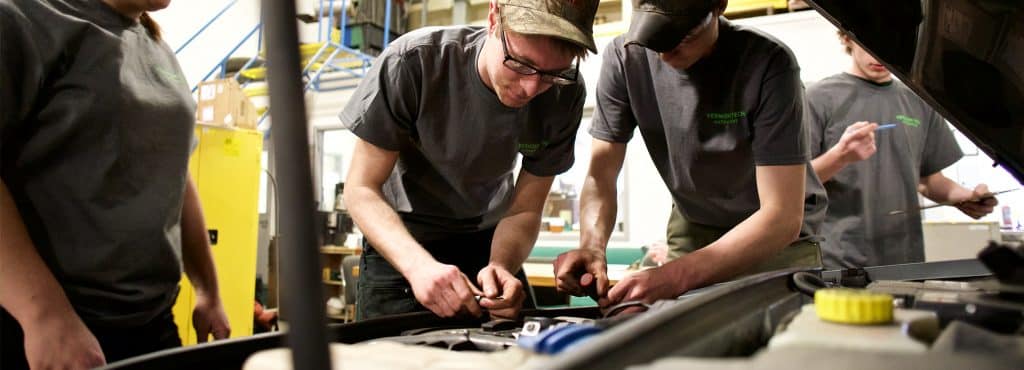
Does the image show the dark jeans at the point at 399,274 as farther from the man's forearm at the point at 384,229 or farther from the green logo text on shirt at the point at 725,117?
the green logo text on shirt at the point at 725,117

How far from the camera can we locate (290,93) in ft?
0.97

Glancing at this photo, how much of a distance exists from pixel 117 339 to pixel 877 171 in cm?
219

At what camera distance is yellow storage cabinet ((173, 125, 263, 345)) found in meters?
2.98

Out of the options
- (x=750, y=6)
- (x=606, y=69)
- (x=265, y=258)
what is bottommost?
(x=265, y=258)

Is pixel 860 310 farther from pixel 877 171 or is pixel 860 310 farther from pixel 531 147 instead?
A: pixel 877 171

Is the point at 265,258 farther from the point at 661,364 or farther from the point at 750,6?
the point at 661,364

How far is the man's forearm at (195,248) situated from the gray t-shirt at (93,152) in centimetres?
20

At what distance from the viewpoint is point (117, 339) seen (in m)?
1.13

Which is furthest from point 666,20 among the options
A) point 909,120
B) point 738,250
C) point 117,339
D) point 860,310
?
point 909,120

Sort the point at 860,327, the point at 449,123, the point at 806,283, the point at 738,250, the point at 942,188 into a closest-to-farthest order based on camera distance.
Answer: the point at 860,327, the point at 806,283, the point at 738,250, the point at 449,123, the point at 942,188

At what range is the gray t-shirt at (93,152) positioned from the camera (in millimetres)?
1006

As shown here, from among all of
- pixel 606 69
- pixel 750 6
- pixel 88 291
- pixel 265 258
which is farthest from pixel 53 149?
pixel 750 6

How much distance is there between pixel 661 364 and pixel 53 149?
1114mm

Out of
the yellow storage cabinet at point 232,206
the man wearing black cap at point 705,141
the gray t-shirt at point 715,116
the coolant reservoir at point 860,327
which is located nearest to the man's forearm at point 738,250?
the man wearing black cap at point 705,141
